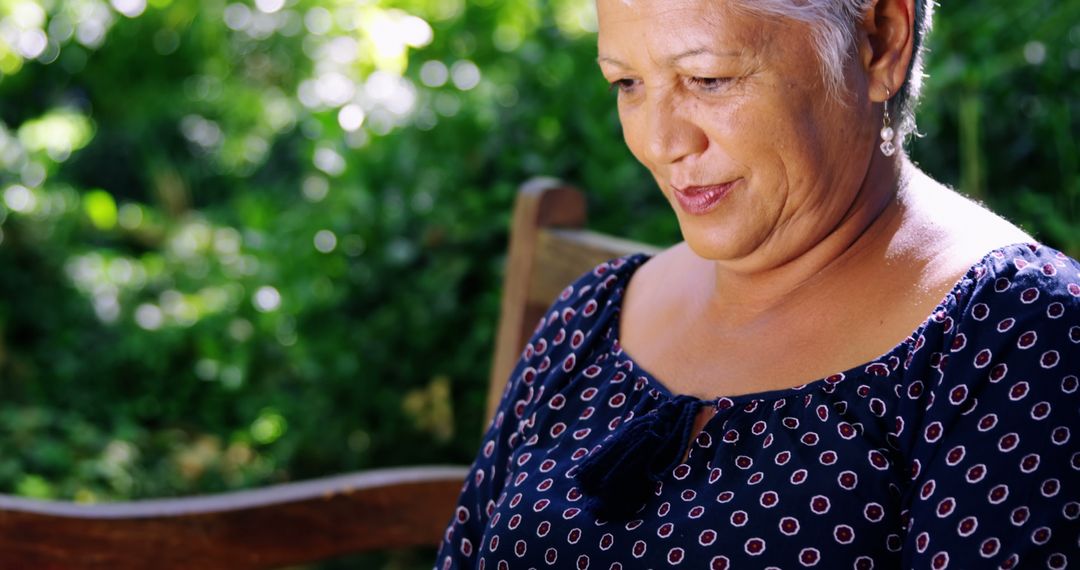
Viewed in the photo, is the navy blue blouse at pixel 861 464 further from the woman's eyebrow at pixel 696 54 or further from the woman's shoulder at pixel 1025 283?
the woman's eyebrow at pixel 696 54

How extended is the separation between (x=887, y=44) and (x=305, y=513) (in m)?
1.14

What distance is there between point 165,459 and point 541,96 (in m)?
1.96

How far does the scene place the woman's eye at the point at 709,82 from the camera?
1455 millimetres

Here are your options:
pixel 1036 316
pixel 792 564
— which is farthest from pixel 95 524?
pixel 1036 316

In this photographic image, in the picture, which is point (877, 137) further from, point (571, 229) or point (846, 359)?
point (571, 229)

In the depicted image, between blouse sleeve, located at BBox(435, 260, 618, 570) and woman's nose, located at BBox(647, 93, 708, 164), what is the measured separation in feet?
1.37

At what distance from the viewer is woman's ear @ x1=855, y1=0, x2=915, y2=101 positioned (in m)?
1.46

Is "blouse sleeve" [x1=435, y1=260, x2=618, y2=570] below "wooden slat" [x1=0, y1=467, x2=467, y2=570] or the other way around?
the other way around

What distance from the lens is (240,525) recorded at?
1926mm

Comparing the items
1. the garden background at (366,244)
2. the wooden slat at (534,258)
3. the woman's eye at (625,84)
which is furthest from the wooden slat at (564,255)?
the garden background at (366,244)

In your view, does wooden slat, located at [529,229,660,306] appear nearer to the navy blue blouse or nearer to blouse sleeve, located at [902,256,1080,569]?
the navy blue blouse

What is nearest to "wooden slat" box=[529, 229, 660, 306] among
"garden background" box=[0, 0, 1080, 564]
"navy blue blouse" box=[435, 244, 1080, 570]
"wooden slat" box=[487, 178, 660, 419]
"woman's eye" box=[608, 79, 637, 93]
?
"wooden slat" box=[487, 178, 660, 419]

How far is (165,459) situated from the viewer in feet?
13.3

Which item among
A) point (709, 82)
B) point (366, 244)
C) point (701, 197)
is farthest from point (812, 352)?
point (366, 244)
